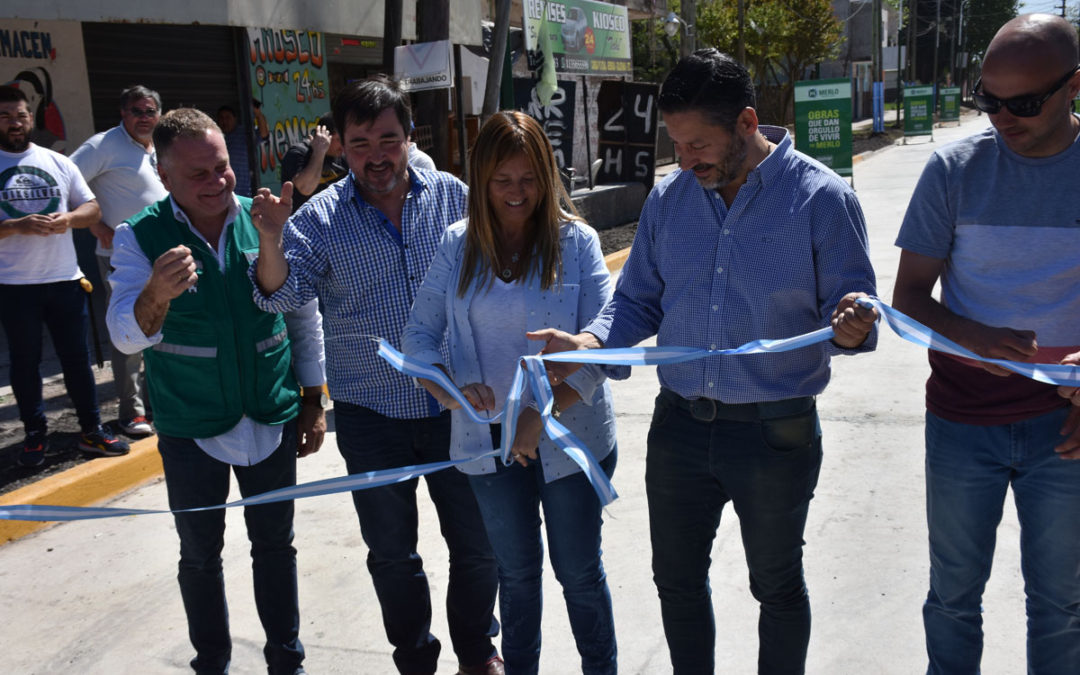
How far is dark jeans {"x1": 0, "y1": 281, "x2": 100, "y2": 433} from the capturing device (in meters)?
5.59

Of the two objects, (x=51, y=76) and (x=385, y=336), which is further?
(x=51, y=76)

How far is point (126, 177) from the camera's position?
6.24 m

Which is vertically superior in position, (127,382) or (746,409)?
(746,409)

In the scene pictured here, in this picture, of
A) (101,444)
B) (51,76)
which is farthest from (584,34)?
(101,444)

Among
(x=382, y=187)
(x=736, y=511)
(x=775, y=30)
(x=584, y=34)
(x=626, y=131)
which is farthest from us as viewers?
(x=775, y=30)

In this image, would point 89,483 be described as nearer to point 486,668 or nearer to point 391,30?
point 486,668

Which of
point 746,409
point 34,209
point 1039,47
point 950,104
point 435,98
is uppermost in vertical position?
point 950,104

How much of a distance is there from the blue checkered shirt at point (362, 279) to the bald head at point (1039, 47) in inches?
71.1

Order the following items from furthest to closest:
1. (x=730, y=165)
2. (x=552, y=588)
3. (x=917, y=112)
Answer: (x=917, y=112), (x=552, y=588), (x=730, y=165)

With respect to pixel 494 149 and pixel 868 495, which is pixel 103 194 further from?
pixel 868 495

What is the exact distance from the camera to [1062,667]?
2.67 metres

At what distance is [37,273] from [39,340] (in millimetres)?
384

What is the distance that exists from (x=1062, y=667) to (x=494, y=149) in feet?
6.83

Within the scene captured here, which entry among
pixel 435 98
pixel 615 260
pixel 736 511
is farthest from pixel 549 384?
pixel 615 260
